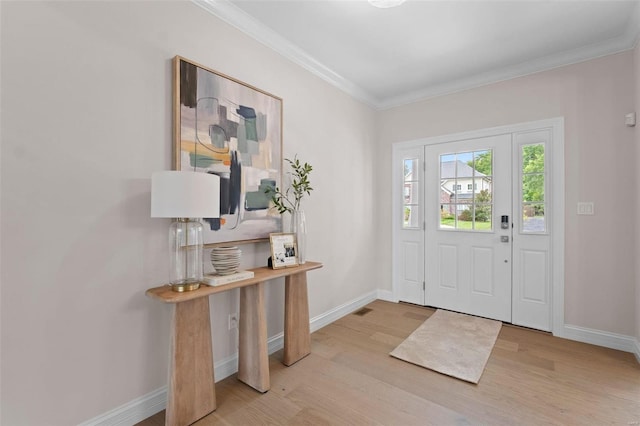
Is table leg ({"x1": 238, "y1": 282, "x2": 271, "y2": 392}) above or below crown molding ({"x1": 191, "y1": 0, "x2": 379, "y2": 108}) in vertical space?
below

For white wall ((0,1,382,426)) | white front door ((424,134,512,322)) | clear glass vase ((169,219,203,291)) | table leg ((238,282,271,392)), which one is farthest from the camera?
white front door ((424,134,512,322))

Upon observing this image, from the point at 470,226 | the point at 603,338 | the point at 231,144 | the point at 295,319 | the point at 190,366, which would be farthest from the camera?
the point at 470,226

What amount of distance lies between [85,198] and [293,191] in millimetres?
1591

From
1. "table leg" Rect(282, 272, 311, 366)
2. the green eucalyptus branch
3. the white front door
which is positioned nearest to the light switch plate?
the white front door

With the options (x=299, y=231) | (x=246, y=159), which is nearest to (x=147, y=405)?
(x=299, y=231)

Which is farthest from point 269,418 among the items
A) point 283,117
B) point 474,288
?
point 474,288

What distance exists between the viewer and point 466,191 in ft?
11.4

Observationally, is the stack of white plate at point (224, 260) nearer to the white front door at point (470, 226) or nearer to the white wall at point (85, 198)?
the white wall at point (85, 198)

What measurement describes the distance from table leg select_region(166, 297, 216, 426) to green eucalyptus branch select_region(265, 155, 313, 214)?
3.36 feet

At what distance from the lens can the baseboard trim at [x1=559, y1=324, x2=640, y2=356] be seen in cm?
255

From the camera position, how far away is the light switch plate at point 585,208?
2.73m

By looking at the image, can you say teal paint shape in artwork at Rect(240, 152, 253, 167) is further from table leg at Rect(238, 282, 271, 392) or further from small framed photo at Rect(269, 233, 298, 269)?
table leg at Rect(238, 282, 271, 392)

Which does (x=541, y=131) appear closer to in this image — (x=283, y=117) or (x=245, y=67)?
(x=283, y=117)

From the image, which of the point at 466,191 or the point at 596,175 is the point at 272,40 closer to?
the point at 466,191
